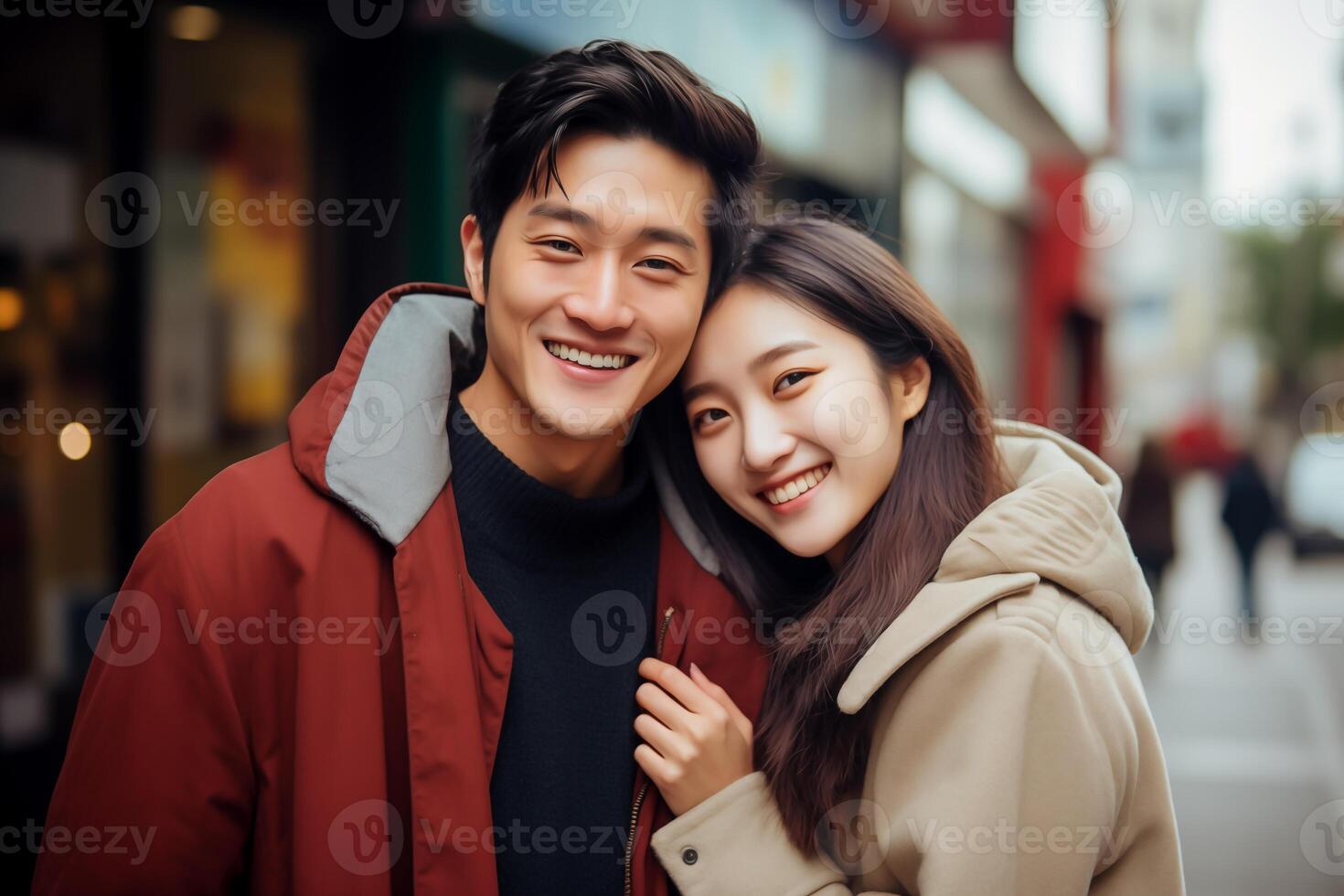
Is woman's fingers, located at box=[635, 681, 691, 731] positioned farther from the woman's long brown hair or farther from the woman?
the woman's long brown hair

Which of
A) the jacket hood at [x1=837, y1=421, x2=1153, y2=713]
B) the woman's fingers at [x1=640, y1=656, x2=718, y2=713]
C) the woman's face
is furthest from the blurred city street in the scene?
the woman's fingers at [x1=640, y1=656, x2=718, y2=713]

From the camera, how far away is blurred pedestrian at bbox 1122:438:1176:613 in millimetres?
9477

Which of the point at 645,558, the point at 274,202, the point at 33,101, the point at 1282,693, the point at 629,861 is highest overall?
the point at 33,101

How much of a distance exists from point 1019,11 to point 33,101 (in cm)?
660

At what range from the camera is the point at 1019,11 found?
7961mm

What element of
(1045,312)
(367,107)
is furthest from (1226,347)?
(367,107)

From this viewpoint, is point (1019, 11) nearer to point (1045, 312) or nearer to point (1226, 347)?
point (1045, 312)

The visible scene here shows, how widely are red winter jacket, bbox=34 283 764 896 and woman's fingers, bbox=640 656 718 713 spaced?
0.34m

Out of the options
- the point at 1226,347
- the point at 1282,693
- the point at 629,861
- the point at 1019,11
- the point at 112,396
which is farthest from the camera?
the point at 1226,347

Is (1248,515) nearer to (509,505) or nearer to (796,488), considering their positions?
(796,488)

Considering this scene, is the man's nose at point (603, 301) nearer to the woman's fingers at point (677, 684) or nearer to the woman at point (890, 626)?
the woman at point (890, 626)

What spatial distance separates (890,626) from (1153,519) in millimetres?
8378

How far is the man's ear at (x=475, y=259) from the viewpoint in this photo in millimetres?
2340

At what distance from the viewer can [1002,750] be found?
6.15ft
